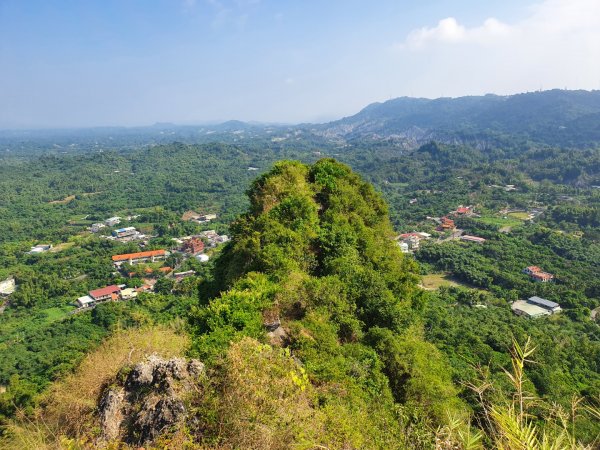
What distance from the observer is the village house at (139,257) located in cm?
4206

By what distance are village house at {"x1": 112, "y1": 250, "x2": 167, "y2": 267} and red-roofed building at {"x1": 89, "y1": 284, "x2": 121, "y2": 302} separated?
7.33 meters

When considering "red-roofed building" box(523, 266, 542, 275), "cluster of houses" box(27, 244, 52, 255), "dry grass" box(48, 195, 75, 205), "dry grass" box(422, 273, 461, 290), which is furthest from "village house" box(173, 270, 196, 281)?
"dry grass" box(48, 195, 75, 205)

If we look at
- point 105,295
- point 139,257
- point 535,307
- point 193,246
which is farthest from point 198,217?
point 535,307

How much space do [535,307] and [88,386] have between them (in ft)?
103

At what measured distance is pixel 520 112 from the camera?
160750mm

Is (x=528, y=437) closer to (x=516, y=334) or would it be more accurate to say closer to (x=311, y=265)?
(x=311, y=265)

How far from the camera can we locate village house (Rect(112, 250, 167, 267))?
42062 millimetres

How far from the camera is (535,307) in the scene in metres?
28.3

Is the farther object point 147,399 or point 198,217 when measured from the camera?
point 198,217

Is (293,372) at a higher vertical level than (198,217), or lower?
higher

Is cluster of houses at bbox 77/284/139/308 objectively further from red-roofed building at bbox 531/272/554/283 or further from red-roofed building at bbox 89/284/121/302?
red-roofed building at bbox 531/272/554/283

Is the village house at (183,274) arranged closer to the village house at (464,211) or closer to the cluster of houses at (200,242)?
the cluster of houses at (200,242)

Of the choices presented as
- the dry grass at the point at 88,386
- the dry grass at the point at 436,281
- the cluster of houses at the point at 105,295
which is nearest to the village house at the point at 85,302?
the cluster of houses at the point at 105,295

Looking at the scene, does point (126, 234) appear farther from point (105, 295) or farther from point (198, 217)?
point (105, 295)
